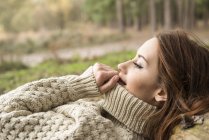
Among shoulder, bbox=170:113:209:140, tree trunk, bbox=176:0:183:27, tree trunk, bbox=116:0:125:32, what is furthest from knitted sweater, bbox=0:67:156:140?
tree trunk, bbox=176:0:183:27

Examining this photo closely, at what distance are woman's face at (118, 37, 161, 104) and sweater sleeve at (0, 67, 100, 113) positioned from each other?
0.67 ft

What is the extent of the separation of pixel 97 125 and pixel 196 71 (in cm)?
54

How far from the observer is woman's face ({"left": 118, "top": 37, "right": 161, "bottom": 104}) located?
221cm

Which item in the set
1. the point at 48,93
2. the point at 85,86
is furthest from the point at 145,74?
the point at 48,93

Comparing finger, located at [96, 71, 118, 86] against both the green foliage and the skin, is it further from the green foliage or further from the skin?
the green foliage

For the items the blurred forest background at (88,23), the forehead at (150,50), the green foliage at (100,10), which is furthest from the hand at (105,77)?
the green foliage at (100,10)

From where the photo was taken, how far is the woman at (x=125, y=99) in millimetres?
2055

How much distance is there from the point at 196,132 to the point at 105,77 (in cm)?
62

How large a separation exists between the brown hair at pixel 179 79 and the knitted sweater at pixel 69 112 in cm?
12

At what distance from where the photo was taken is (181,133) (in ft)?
6.50

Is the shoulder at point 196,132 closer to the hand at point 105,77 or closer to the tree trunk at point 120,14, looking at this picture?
the hand at point 105,77

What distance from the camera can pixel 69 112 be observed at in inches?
86.0

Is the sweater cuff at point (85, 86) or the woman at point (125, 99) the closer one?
the woman at point (125, 99)

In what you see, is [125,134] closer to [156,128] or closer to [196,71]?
[156,128]
